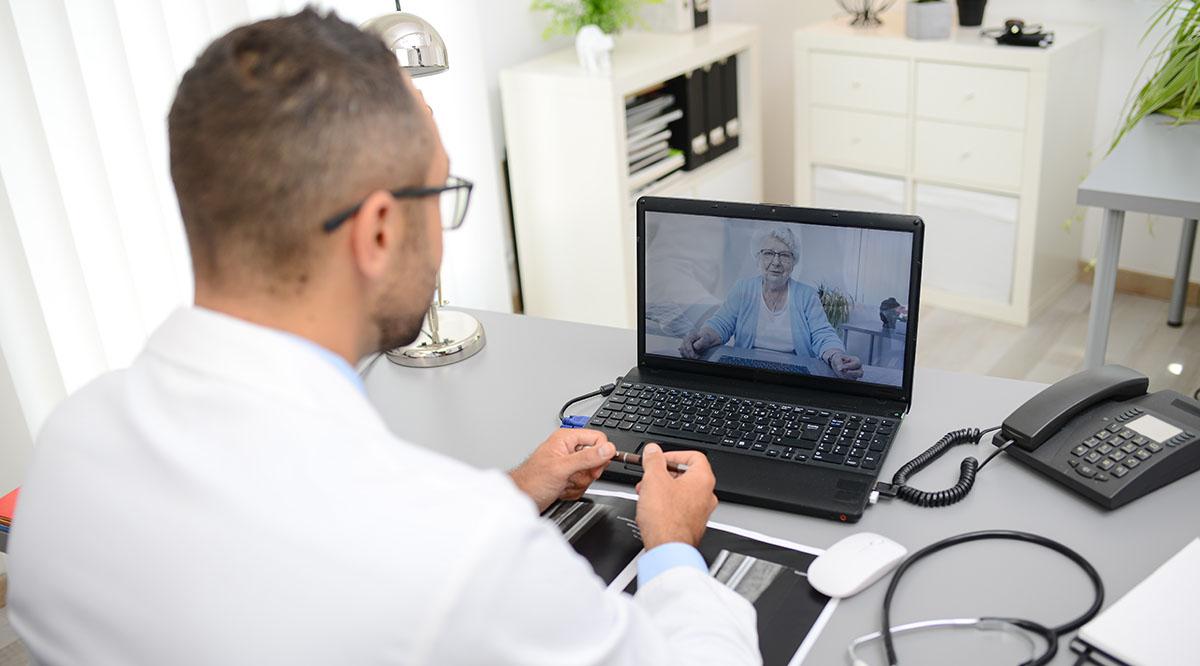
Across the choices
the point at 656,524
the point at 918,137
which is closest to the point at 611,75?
the point at 918,137

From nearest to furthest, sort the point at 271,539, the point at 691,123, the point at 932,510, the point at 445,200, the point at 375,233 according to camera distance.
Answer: the point at 271,539, the point at 375,233, the point at 445,200, the point at 932,510, the point at 691,123

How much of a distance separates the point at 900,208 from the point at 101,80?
2355mm

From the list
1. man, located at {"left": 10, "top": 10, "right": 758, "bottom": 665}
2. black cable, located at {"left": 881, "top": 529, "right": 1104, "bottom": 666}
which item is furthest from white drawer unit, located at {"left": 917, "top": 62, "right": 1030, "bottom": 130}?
man, located at {"left": 10, "top": 10, "right": 758, "bottom": 665}

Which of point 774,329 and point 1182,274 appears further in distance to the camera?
point 1182,274

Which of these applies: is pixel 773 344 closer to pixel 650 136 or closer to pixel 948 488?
pixel 948 488

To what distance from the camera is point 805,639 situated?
3.42ft

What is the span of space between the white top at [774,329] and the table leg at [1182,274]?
6.90 ft

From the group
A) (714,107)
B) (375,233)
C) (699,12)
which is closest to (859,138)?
(714,107)

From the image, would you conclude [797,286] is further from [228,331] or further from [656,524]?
[228,331]

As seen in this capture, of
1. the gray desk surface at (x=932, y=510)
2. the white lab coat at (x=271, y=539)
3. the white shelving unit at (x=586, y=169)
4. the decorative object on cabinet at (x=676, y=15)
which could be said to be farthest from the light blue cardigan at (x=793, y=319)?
the decorative object on cabinet at (x=676, y=15)

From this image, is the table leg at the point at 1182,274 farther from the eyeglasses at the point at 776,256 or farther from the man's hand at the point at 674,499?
the man's hand at the point at 674,499

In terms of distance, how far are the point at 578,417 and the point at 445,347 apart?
0.33m

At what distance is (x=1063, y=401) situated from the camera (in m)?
1.28

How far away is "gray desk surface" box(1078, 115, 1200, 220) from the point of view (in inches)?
79.6
